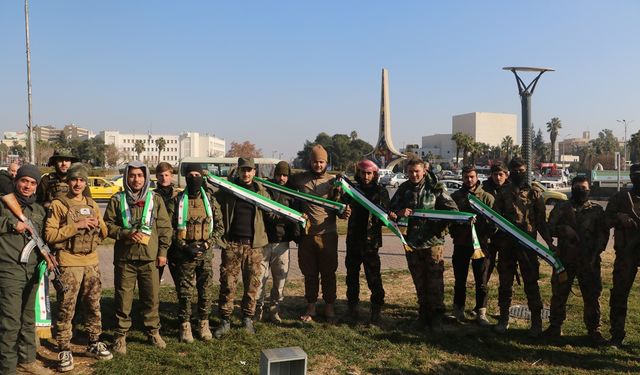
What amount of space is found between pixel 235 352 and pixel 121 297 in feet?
4.12

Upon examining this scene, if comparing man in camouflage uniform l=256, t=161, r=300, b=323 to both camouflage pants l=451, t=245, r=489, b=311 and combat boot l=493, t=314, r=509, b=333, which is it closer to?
camouflage pants l=451, t=245, r=489, b=311

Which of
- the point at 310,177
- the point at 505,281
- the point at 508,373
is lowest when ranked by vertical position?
the point at 508,373

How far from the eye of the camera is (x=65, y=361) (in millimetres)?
4395

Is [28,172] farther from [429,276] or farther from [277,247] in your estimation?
[429,276]

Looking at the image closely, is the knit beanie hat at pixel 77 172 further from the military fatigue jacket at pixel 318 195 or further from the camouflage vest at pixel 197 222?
the military fatigue jacket at pixel 318 195

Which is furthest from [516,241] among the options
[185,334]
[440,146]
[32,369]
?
[440,146]

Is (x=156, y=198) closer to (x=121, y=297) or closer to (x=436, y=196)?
(x=121, y=297)

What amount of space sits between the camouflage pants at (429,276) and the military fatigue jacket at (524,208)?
887 millimetres

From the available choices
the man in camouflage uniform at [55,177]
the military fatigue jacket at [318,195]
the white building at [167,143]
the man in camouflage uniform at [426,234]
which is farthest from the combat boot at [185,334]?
the white building at [167,143]

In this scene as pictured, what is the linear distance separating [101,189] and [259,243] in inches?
851

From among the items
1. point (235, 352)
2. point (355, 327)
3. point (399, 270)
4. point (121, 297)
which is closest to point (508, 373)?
point (355, 327)

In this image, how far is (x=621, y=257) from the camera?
17.3 feet

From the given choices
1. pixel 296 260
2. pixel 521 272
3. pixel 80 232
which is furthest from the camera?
pixel 296 260

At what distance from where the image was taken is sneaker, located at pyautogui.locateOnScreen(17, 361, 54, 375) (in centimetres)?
429
